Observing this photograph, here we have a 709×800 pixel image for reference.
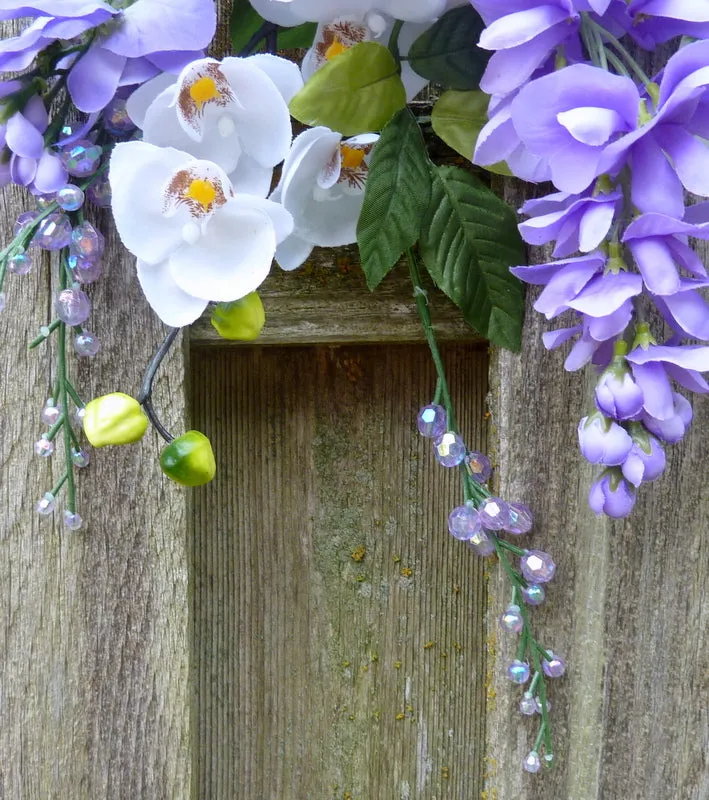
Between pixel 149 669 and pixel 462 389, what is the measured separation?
1.10ft

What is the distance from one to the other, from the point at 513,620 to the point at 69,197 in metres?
0.42

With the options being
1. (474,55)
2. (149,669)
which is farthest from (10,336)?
(474,55)

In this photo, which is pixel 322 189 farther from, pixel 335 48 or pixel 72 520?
pixel 72 520

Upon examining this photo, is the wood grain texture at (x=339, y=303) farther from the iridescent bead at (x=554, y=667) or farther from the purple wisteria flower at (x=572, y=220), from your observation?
the iridescent bead at (x=554, y=667)

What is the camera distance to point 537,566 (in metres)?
0.52

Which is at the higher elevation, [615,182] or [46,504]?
[615,182]

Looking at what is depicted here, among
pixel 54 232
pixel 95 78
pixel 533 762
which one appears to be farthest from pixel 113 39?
pixel 533 762

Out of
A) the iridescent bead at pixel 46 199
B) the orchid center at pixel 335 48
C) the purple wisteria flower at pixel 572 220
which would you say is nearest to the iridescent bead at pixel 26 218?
the iridescent bead at pixel 46 199

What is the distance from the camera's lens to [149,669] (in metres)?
0.56

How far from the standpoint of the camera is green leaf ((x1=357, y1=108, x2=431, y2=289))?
0.46 metres

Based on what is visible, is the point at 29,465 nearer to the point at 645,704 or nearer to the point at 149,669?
the point at 149,669

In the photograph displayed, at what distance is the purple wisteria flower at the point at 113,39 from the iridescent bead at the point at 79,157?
3 centimetres

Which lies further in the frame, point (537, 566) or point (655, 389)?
point (537, 566)

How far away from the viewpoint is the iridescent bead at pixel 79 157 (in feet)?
1.54
